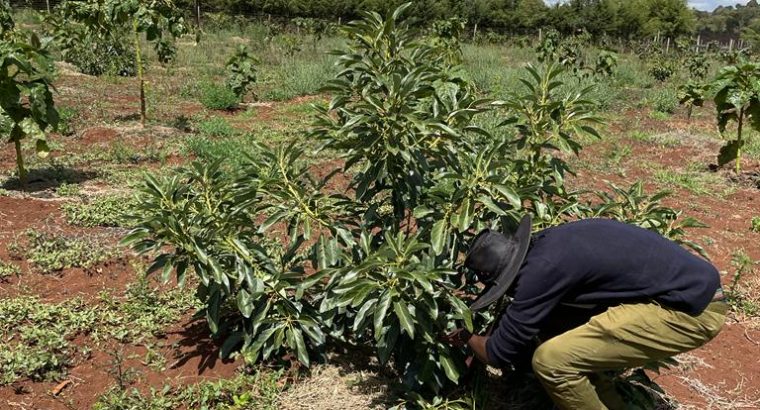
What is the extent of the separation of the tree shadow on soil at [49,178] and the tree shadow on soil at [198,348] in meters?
2.95

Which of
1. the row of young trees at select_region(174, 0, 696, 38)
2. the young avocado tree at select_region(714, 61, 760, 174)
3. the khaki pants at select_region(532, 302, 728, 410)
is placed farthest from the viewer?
the row of young trees at select_region(174, 0, 696, 38)

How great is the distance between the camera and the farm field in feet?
9.91

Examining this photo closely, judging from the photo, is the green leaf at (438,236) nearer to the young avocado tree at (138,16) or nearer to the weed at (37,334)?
the weed at (37,334)

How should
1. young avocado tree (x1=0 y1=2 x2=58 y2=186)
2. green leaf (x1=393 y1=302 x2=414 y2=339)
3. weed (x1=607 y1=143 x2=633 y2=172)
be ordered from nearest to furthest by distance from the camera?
green leaf (x1=393 y1=302 x2=414 y2=339)
young avocado tree (x1=0 y1=2 x2=58 y2=186)
weed (x1=607 y1=143 x2=633 y2=172)

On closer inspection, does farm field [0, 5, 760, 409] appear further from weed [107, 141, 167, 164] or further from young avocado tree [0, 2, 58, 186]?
young avocado tree [0, 2, 58, 186]

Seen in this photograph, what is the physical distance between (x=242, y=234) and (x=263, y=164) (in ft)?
1.11

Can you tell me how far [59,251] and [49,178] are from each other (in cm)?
196

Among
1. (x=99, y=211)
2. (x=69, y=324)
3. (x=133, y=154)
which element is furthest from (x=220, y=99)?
(x=69, y=324)

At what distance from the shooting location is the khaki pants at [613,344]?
2.43 meters

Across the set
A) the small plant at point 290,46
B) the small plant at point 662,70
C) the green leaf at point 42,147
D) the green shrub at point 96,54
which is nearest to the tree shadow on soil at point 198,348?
A: the green leaf at point 42,147

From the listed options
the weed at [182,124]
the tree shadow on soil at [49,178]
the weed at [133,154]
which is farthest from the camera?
the weed at [182,124]

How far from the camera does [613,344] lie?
2439 mm

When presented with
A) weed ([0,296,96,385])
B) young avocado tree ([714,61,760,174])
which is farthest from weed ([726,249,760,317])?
weed ([0,296,96,385])

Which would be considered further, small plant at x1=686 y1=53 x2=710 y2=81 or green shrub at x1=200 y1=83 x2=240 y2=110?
small plant at x1=686 y1=53 x2=710 y2=81
